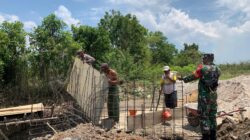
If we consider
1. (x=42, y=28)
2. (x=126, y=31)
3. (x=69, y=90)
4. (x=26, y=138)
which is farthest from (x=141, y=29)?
(x=26, y=138)

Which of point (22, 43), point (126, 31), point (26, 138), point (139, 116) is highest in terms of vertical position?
point (126, 31)

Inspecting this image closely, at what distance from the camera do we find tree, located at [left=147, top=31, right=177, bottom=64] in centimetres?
4166

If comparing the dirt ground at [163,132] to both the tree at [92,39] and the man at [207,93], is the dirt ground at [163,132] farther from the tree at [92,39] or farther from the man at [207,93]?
the tree at [92,39]

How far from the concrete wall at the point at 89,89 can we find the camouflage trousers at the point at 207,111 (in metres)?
2.21

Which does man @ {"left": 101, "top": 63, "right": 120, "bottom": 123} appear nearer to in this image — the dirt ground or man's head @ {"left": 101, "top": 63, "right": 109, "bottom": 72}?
man's head @ {"left": 101, "top": 63, "right": 109, "bottom": 72}

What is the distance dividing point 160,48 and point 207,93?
34.9 meters

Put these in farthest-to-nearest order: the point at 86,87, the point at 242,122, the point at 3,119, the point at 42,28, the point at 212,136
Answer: the point at 42,28, the point at 3,119, the point at 86,87, the point at 242,122, the point at 212,136

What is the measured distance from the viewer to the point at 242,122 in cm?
923

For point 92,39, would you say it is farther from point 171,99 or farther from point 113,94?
point 113,94

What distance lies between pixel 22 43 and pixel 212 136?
9575mm

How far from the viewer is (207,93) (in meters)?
8.44

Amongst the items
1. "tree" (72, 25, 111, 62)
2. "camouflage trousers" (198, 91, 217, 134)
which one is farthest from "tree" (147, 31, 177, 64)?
"camouflage trousers" (198, 91, 217, 134)

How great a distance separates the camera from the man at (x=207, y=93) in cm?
832

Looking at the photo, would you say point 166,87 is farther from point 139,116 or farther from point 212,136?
point 212,136
